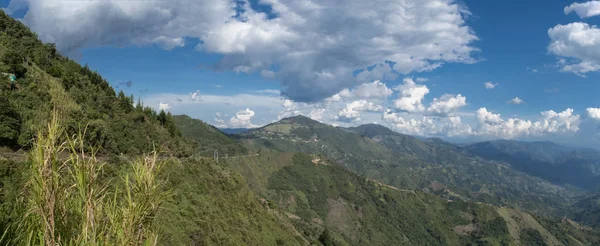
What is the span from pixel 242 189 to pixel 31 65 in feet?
159

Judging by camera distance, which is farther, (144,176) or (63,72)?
(63,72)

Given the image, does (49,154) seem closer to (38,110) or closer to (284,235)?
(38,110)

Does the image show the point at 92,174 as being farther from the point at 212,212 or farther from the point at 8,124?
the point at 212,212

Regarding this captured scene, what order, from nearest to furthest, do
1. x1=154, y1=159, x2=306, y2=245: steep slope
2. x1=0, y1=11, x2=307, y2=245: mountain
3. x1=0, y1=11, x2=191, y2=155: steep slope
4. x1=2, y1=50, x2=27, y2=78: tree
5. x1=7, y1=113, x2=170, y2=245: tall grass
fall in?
1. x1=7, y1=113, x2=170, y2=245: tall grass
2. x1=0, y1=11, x2=307, y2=245: mountain
3. x1=0, y1=11, x2=191, y2=155: steep slope
4. x1=154, y1=159, x2=306, y2=245: steep slope
5. x1=2, y1=50, x2=27, y2=78: tree

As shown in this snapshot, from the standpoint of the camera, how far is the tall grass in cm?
762

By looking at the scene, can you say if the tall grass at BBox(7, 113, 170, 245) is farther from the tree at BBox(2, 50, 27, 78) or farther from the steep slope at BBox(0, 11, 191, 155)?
the tree at BBox(2, 50, 27, 78)

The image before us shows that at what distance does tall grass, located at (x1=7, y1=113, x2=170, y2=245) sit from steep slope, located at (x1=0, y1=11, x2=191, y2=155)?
3093 cm

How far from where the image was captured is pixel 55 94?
52719 mm

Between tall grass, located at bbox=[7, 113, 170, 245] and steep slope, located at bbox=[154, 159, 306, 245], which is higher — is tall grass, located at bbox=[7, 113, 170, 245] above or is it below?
above

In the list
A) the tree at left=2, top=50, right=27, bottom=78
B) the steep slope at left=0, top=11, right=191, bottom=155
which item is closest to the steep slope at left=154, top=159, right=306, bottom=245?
the steep slope at left=0, top=11, right=191, bottom=155

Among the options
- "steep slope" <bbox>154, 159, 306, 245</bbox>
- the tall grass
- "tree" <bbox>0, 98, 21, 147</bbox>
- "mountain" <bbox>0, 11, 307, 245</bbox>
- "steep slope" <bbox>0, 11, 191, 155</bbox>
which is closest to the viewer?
the tall grass

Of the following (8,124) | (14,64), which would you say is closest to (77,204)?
(8,124)

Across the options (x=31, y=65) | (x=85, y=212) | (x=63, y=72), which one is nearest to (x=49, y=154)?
(x=85, y=212)

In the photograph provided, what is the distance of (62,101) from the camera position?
52.1 m
